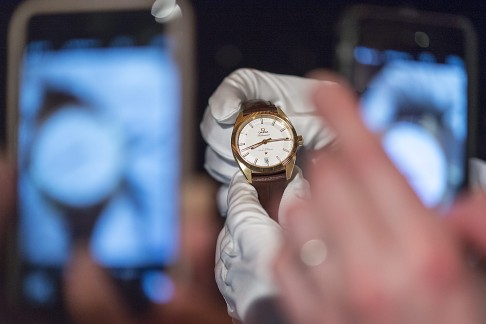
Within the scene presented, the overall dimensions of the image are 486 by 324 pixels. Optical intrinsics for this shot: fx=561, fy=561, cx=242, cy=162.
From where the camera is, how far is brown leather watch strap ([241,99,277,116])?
634 mm

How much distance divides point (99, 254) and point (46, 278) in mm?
87

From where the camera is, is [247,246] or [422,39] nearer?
[247,246]

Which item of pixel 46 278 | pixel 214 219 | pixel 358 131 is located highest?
pixel 358 131

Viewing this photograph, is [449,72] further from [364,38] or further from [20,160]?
[20,160]

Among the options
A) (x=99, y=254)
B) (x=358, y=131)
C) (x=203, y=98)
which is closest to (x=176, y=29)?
Result: (x=203, y=98)

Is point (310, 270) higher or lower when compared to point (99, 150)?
higher

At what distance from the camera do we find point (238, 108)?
25.2 inches

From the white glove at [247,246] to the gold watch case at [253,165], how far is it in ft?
0.05

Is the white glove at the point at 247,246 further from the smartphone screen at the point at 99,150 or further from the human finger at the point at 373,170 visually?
the smartphone screen at the point at 99,150

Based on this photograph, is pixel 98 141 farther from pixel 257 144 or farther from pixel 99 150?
pixel 257 144

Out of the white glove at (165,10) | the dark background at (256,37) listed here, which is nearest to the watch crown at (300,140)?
the dark background at (256,37)

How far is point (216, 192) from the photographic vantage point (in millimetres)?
821

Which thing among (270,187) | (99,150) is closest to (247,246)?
(270,187)

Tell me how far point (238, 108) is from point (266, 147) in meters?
0.06
